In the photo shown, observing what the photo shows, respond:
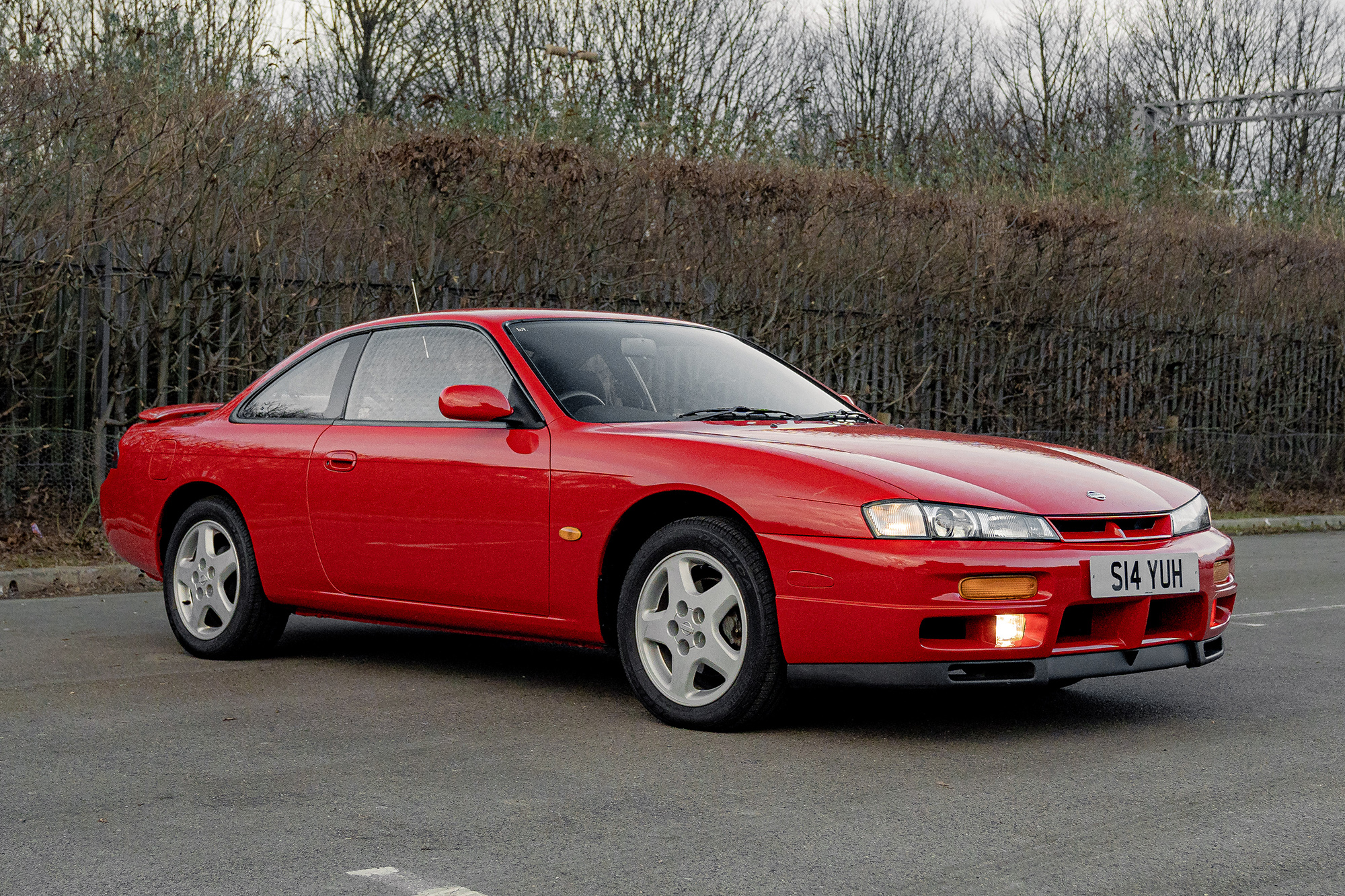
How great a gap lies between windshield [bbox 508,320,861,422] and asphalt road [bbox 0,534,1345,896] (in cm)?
114

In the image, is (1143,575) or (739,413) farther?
(739,413)

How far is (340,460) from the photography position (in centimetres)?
659

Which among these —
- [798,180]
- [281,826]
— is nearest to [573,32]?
[798,180]

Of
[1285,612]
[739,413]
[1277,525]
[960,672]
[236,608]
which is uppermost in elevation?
[739,413]

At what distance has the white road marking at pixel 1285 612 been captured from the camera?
895cm

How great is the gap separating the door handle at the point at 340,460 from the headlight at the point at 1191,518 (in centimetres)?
319

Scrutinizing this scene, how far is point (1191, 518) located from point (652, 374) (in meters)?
2.10

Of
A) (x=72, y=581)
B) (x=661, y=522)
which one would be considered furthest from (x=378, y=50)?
(x=661, y=522)

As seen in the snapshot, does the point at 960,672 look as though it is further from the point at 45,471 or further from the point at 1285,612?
the point at 45,471

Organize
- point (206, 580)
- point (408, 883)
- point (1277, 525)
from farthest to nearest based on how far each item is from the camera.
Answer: point (1277, 525) < point (206, 580) < point (408, 883)

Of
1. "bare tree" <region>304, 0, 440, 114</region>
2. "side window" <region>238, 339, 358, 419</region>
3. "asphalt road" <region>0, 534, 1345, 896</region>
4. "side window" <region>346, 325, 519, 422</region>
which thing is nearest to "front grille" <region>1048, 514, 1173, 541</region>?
"asphalt road" <region>0, 534, 1345, 896</region>

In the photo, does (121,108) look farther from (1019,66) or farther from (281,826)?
(1019,66)

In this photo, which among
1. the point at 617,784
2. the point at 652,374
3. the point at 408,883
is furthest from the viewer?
the point at 652,374

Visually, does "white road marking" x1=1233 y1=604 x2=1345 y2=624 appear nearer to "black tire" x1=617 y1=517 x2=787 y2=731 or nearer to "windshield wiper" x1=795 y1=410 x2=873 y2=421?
"windshield wiper" x1=795 y1=410 x2=873 y2=421
